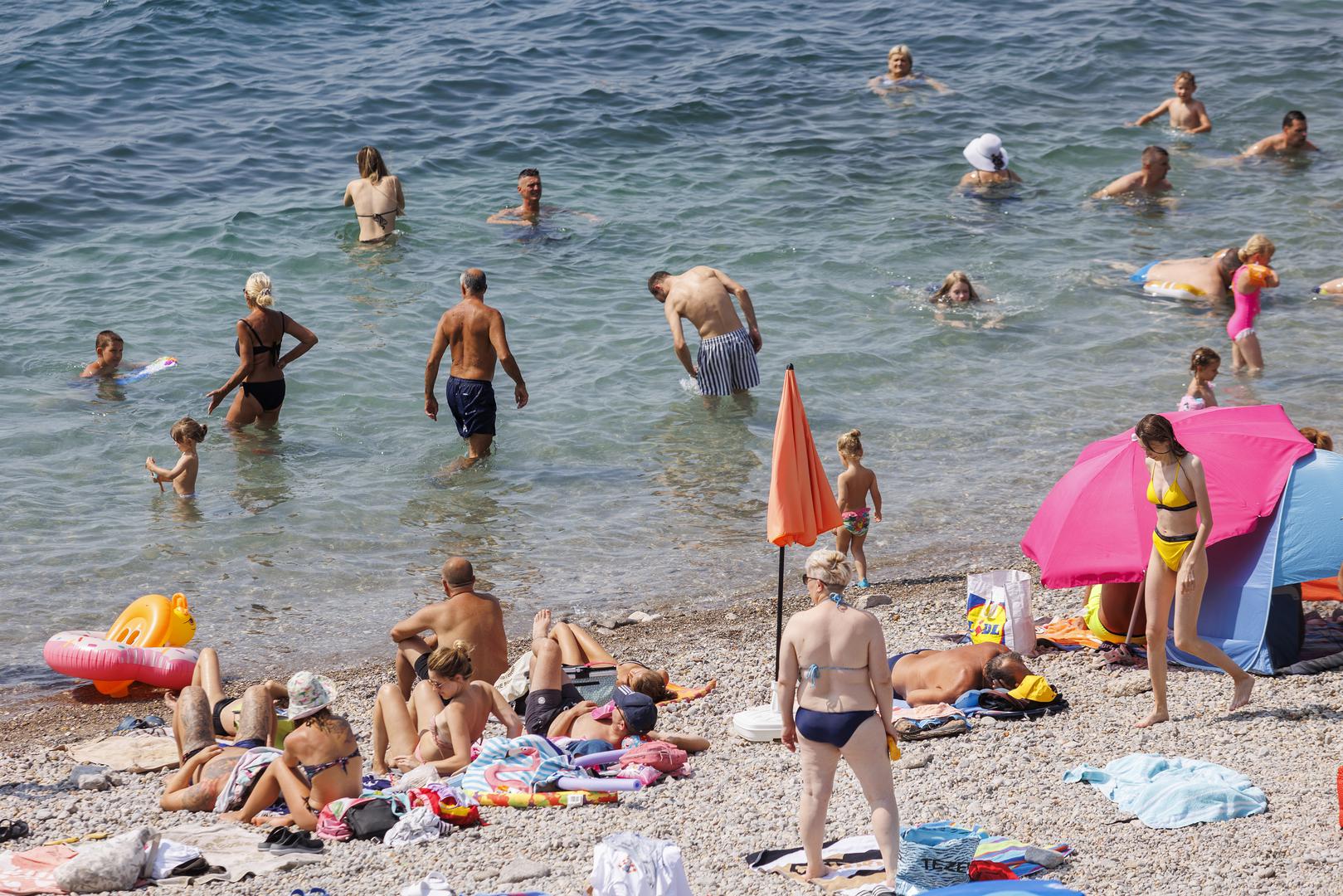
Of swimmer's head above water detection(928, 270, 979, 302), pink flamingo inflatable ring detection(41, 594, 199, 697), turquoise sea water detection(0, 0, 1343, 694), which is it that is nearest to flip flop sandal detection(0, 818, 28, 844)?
pink flamingo inflatable ring detection(41, 594, 199, 697)

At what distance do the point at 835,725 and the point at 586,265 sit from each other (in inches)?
420

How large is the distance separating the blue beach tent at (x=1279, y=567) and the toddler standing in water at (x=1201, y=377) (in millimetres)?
1590

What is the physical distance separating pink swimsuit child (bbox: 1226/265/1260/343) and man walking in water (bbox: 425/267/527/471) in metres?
6.42

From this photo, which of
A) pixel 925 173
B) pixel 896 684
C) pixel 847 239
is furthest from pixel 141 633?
pixel 925 173

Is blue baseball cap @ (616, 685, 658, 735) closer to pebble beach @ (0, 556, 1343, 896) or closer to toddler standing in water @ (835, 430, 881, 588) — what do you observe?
pebble beach @ (0, 556, 1343, 896)

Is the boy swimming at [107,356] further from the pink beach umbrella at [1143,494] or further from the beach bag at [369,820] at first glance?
the pink beach umbrella at [1143,494]

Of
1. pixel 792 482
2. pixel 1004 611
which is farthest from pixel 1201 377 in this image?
pixel 792 482

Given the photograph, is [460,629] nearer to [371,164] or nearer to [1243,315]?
[1243,315]

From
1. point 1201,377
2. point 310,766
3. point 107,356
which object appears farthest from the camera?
point 107,356

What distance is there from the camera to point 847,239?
1605cm

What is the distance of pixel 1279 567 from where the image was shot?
7.17 metres

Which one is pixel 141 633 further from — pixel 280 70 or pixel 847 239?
pixel 280 70

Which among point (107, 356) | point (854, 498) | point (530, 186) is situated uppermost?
point (530, 186)

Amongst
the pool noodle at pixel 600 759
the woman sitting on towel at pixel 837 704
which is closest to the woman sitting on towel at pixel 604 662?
the pool noodle at pixel 600 759
